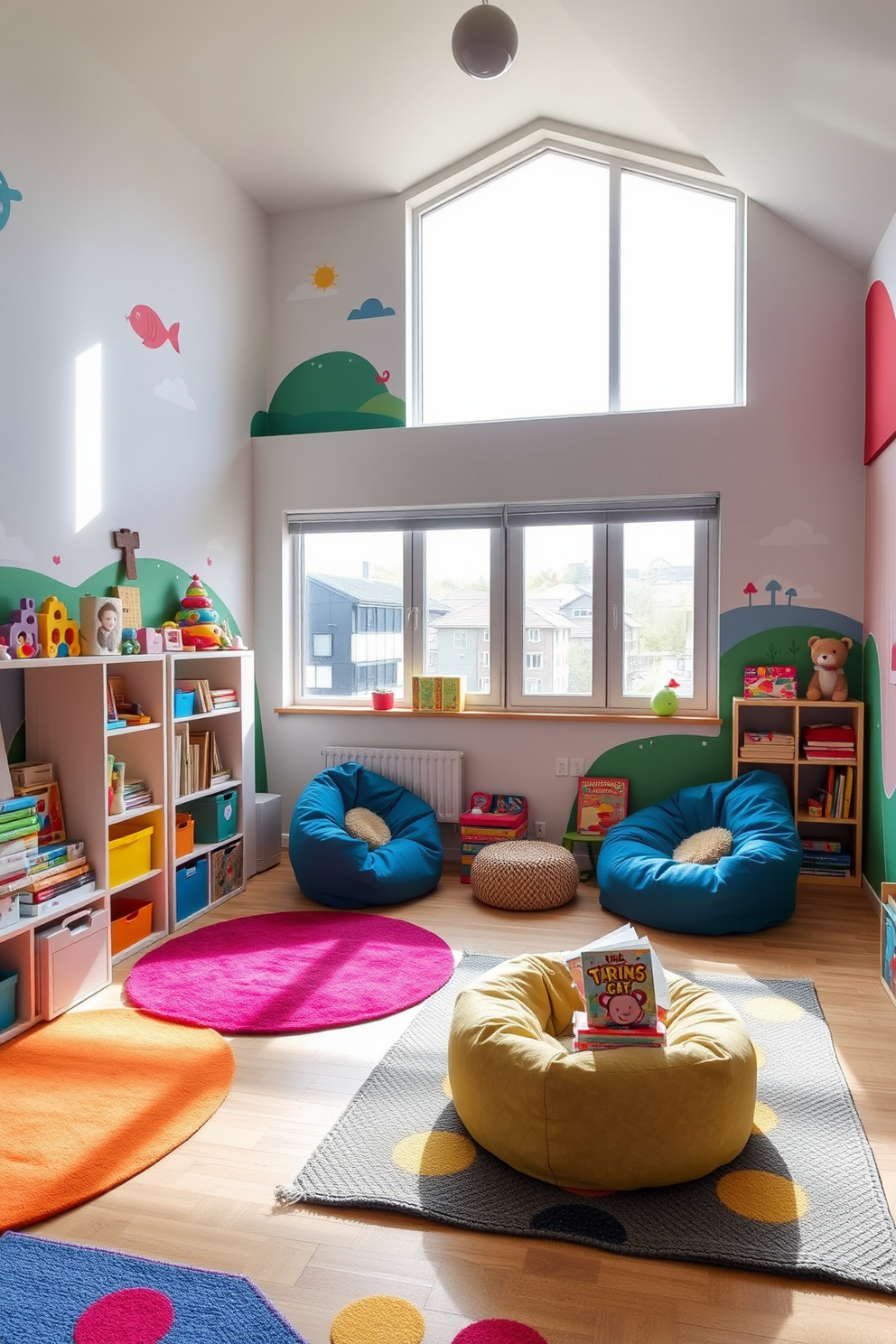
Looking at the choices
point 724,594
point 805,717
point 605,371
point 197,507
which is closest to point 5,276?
point 197,507

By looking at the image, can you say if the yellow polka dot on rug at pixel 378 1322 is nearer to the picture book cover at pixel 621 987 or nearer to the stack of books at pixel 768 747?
the picture book cover at pixel 621 987

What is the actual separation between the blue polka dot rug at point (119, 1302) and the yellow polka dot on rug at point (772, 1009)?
1.90 metres

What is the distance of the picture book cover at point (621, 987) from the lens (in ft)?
7.14

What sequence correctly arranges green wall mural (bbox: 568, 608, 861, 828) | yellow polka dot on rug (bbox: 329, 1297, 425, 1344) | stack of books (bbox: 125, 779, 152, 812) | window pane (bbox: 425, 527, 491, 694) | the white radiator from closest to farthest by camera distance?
yellow polka dot on rug (bbox: 329, 1297, 425, 1344) < stack of books (bbox: 125, 779, 152, 812) < green wall mural (bbox: 568, 608, 861, 828) < the white radiator < window pane (bbox: 425, 527, 491, 694)

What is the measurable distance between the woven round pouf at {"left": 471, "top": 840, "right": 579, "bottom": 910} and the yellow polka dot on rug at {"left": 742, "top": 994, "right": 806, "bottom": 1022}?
4.06ft

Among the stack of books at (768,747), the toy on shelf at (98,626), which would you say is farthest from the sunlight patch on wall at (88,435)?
the stack of books at (768,747)

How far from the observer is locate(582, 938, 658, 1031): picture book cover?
2.18m

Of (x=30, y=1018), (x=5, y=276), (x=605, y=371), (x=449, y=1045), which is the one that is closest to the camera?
(x=449, y=1045)

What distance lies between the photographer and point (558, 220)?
5.05 metres

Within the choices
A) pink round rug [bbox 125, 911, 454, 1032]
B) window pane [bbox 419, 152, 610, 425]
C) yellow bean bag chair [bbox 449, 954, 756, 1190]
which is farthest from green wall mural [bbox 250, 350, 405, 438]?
yellow bean bag chair [bbox 449, 954, 756, 1190]

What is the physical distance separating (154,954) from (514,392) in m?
3.51

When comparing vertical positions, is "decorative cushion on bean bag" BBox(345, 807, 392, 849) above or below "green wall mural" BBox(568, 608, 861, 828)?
below

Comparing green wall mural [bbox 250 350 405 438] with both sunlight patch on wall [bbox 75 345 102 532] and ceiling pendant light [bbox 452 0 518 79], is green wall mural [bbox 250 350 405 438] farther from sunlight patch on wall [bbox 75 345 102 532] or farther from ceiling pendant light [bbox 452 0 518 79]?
ceiling pendant light [bbox 452 0 518 79]

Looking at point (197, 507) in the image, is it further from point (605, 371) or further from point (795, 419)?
point (795, 419)
